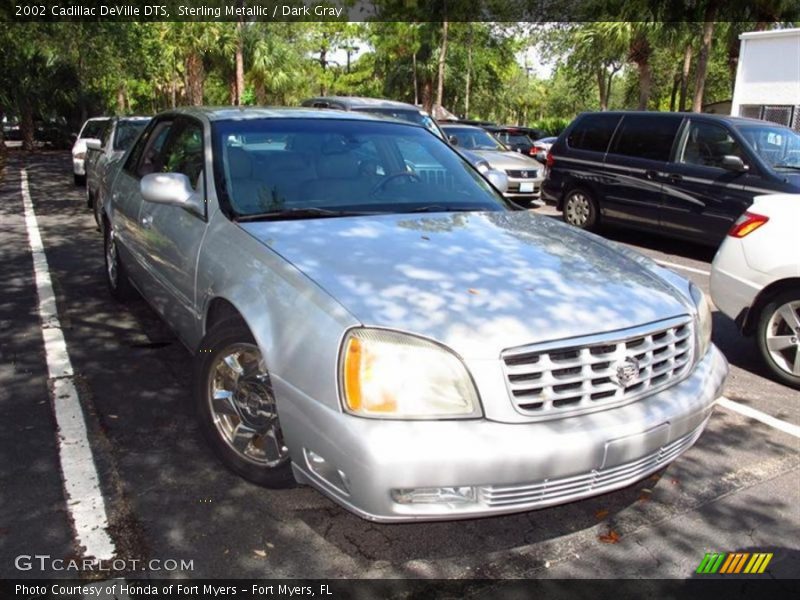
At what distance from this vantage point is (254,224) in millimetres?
3436

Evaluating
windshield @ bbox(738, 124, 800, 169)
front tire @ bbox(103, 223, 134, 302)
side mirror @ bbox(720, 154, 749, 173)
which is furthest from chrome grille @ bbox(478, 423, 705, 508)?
windshield @ bbox(738, 124, 800, 169)

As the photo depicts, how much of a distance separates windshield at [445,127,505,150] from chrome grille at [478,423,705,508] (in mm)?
12126

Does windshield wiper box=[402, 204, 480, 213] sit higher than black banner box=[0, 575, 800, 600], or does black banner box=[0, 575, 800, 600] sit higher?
windshield wiper box=[402, 204, 480, 213]

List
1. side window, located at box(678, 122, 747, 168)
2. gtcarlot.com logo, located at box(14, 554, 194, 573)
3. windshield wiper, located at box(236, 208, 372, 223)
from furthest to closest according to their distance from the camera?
1. side window, located at box(678, 122, 747, 168)
2. windshield wiper, located at box(236, 208, 372, 223)
3. gtcarlot.com logo, located at box(14, 554, 194, 573)

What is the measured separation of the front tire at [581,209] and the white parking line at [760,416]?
5.96 m

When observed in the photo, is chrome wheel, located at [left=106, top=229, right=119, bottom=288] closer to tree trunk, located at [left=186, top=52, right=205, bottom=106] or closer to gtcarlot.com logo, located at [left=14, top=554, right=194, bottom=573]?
gtcarlot.com logo, located at [left=14, top=554, right=194, bottom=573]

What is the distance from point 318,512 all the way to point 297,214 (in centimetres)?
144

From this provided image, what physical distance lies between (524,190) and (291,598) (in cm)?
1128

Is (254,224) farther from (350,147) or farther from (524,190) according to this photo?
(524,190)

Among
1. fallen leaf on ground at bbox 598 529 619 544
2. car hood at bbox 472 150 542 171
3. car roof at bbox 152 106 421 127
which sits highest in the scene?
car roof at bbox 152 106 421 127

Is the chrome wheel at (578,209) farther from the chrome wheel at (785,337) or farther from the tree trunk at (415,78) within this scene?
the tree trunk at (415,78)

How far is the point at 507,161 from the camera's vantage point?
13203 millimetres

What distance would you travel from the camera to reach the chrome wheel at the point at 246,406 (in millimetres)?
3016

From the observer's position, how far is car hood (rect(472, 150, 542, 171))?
511 inches
